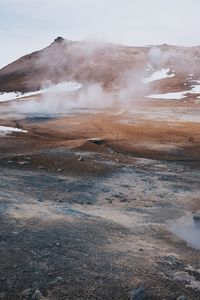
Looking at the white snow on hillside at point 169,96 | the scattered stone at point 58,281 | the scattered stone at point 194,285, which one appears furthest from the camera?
the white snow on hillside at point 169,96

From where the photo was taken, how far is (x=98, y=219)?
38.5ft

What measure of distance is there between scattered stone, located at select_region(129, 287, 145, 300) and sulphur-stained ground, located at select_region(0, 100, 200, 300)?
18 millimetres

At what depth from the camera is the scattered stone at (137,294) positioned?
796 centimetres

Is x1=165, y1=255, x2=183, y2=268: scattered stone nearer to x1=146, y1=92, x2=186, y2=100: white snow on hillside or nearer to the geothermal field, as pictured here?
the geothermal field

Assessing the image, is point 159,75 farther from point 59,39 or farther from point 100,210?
point 100,210

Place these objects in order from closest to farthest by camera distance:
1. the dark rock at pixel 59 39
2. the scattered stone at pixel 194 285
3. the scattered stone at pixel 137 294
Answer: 1. the scattered stone at pixel 137 294
2. the scattered stone at pixel 194 285
3. the dark rock at pixel 59 39

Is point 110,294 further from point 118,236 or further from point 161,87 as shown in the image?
point 161,87

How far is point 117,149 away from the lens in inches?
896

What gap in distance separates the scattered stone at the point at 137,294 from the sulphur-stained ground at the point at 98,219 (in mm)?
18

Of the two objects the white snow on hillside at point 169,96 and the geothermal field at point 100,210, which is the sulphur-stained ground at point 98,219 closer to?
the geothermal field at point 100,210

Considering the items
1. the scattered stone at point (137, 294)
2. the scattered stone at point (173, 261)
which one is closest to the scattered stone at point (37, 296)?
the scattered stone at point (137, 294)

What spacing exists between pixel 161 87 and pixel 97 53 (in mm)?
23486

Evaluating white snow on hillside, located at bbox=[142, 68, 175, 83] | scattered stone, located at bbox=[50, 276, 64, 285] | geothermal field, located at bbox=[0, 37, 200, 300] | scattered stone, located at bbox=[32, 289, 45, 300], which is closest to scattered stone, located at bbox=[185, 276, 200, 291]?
geothermal field, located at bbox=[0, 37, 200, 300]

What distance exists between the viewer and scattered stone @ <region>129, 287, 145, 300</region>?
7964 millimetres
